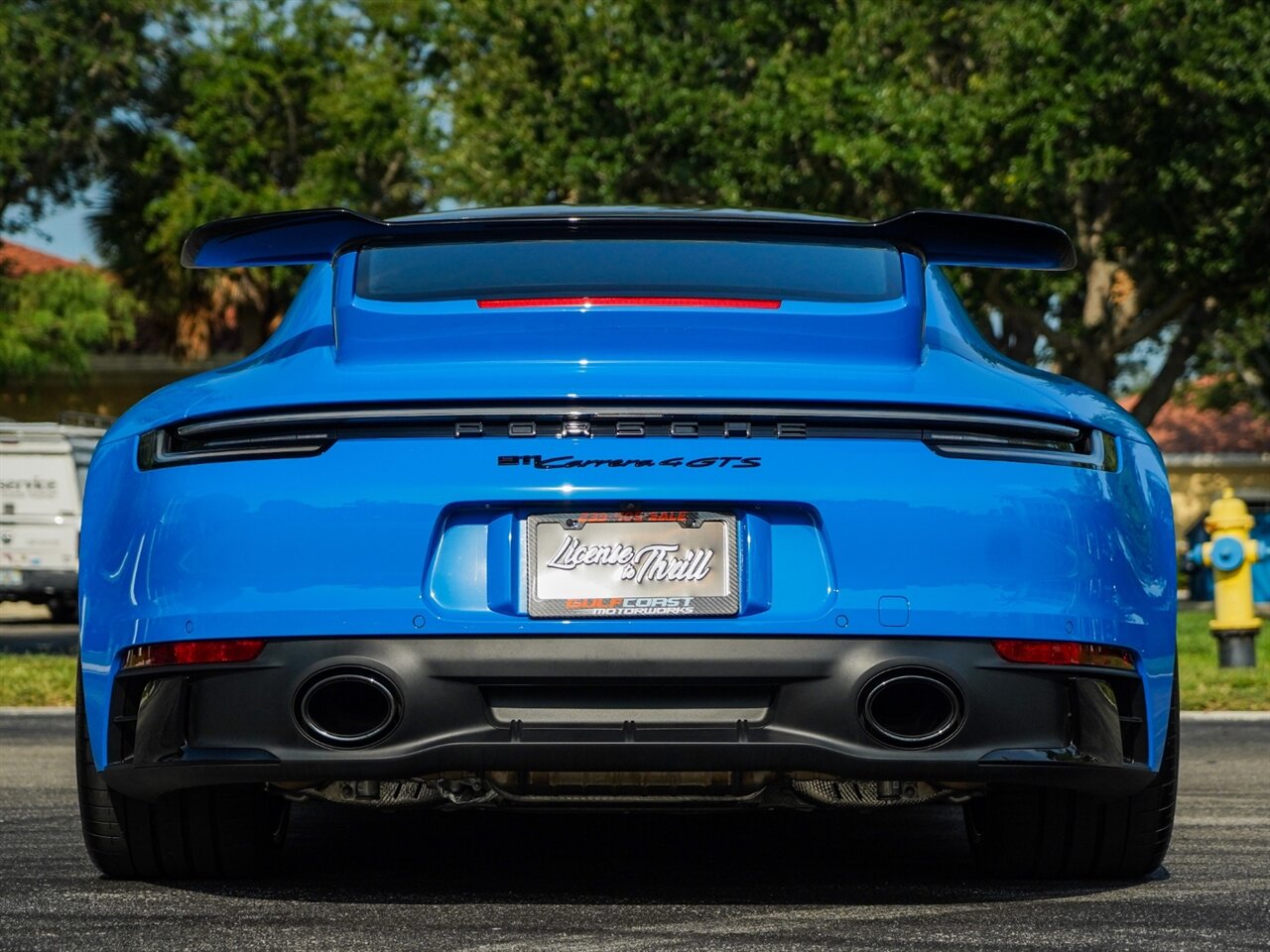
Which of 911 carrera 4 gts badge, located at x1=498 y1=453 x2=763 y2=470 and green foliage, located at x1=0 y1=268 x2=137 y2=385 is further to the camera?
green foliage, located at x1=0 y1=268 x2=137 y2=385

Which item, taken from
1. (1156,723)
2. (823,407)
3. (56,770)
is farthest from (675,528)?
(56,770)

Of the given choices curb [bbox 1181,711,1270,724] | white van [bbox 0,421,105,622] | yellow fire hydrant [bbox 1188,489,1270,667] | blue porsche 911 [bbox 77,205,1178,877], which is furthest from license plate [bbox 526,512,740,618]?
white van [bbox 0,421,105,622]

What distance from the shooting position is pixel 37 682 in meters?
12.1

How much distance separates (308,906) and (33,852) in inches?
47.2

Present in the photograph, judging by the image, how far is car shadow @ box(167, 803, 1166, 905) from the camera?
4.50m

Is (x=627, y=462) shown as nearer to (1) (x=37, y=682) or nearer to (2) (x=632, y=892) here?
(2) (x=632, y=892)

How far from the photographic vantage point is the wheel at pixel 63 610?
79.2ft

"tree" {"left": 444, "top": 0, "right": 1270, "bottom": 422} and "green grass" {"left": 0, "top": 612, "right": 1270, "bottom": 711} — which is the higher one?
"tree" {"left": 444, "top": 0, "right": 1270, "bottom": 422}

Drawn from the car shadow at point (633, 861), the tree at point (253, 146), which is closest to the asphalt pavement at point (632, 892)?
the car shadow at point (633, 861)

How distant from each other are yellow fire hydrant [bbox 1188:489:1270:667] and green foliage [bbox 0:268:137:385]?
24807mm

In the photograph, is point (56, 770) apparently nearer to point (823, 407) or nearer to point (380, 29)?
point (823, 407)

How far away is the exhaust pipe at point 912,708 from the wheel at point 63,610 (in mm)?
21160

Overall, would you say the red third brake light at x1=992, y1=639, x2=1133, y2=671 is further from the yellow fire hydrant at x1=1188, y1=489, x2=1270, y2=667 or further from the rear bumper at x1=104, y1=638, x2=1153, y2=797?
the yellow fire hydrant at x1=1188, y1=489, x2=1270, y2=667

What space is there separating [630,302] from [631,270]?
0.35 meters
